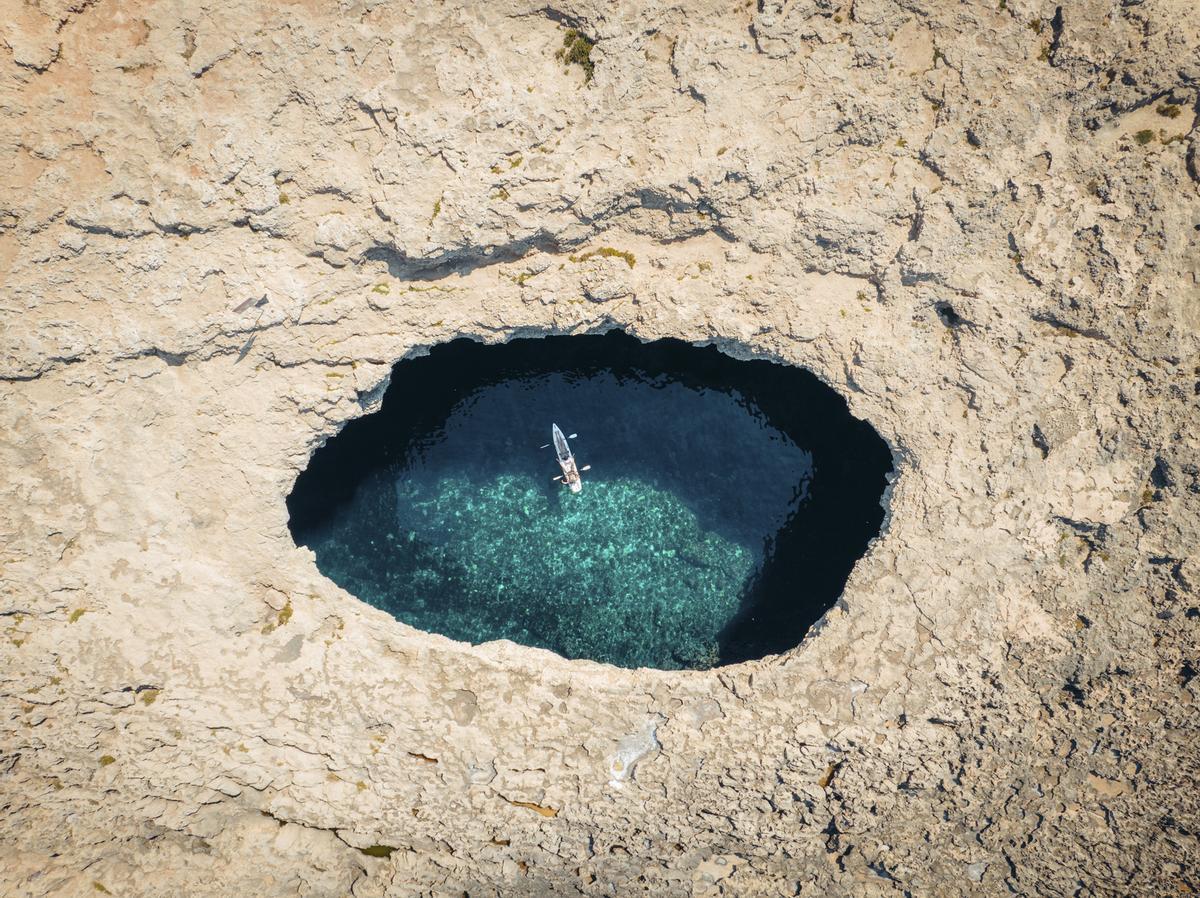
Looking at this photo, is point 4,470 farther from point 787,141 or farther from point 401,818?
point 787,141

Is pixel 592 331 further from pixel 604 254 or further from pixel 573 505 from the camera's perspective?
pixel 573 505

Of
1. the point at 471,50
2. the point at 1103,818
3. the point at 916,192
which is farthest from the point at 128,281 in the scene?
the point at 1103,818

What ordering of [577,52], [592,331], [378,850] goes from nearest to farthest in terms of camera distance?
[577,52], [592,331], [378,850]

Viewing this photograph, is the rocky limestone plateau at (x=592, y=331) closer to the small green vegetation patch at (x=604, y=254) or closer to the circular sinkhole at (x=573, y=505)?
the small green vegetation patch at (x=604, y=254)

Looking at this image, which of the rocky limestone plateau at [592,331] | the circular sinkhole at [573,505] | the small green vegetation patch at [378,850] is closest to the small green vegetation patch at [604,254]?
the rocky limestone plateau at [592,331]

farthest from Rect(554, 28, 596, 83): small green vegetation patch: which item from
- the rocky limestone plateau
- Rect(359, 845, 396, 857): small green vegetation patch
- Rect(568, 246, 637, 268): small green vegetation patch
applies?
Rect(359, 845, 396, 857): small green vegetation patch

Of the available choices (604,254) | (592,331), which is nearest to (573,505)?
(592,331)
